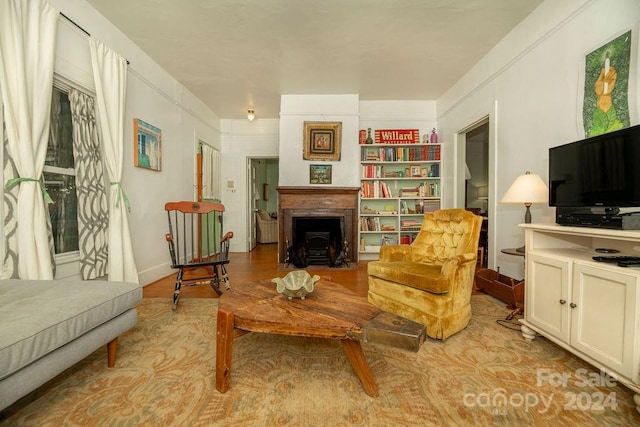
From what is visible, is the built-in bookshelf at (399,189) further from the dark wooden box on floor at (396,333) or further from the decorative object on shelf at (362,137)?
the dark wooden box on floor at (396,333)

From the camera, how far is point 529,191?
2.18 meters

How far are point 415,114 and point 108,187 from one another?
468 cm

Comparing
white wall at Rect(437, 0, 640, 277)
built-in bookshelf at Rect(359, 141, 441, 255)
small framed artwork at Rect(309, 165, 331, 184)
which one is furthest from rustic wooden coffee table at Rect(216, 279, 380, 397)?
built-in bookshelf at Rect(359, 141, 441, 255)

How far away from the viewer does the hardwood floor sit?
2.97 m

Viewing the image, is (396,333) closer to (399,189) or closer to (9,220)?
(9,220)

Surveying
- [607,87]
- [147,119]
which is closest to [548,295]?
[607,87]

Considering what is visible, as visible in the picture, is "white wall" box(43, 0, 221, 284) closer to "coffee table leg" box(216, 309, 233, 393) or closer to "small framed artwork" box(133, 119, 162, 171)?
"small framed artwork" box(133, 119, 162, 171)

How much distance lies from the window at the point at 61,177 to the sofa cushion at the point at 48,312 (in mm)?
970

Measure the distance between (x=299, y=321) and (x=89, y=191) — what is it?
2450mm

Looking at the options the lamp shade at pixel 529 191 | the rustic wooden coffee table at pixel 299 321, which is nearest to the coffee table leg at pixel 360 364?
the rustic wooden coffee table at pixel 299 321

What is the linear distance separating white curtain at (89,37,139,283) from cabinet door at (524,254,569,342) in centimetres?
344

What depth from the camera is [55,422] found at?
1151mm

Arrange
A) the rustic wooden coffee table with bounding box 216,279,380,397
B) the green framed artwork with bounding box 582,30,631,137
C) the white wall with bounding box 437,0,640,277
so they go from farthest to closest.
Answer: the white wall with bounding box 437,0,640,277 < the green framed artwork with bounding box 582,30,631,137 < the rustic wooden coffee table with bounding box 216,279,380,397

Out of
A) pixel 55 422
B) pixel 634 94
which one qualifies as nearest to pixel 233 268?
pixel 55 422
